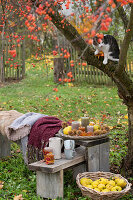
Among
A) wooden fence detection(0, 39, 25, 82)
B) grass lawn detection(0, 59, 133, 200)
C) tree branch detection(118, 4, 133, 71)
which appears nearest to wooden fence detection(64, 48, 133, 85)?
grass lawn detection(0, 59, 133, 200)

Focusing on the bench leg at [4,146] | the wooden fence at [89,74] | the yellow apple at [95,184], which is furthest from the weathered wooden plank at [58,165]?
the wooden fence at [89,74]

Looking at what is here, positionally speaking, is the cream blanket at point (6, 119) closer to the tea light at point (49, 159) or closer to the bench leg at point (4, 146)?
the bench leg at point (4, 146)

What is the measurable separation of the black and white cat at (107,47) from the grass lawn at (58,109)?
2.89 feet

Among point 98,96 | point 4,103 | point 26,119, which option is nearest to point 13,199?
point 26,119

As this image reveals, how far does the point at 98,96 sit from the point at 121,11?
4459 mm

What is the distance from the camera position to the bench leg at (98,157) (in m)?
3.20

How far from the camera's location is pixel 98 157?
10.9 ft

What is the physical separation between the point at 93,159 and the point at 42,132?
2.52ft

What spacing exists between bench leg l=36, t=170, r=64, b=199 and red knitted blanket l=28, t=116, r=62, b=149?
1.88 feet

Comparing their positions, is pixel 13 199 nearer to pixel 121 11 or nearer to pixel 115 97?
pixel 121 11

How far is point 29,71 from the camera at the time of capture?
12.1m

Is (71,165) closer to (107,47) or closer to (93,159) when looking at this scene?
(93,159)

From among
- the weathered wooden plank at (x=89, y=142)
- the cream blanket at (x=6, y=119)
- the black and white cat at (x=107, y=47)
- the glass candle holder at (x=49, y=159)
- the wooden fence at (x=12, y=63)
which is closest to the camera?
the glass candle holder at (x=49, y=159)

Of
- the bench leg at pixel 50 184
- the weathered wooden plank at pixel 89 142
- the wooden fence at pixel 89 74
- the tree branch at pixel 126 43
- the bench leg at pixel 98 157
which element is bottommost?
the bench leg at pixel 50 184
